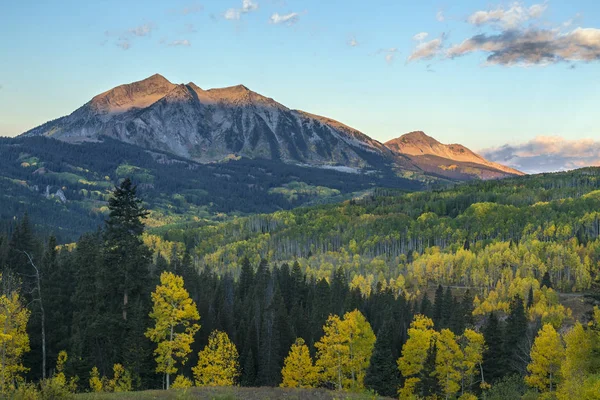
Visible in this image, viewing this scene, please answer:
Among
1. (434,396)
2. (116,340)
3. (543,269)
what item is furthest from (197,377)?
(543,269)

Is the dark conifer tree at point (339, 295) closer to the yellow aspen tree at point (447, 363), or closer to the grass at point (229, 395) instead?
the yellow aspen tree at point (447, 363)

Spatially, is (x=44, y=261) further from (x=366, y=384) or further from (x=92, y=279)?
(x=366, y=384)

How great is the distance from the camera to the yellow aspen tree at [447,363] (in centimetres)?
6256

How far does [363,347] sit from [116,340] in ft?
92.1

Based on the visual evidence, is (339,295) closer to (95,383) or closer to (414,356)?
(414,356)

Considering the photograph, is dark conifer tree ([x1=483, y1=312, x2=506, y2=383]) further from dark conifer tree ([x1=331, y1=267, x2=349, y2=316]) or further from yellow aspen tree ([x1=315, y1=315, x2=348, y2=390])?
dark conifer tree ([x1=331, y1=267, x2=349, y2=316])

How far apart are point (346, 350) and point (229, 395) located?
29066 millimetres

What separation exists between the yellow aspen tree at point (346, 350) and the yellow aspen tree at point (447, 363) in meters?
8.71

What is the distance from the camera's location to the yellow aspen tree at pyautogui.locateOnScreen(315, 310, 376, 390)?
59.6 metres

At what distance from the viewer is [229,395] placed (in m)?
32.6

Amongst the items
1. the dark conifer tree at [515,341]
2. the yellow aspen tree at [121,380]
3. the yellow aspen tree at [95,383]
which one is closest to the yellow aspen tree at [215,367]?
the yellow aspen tree at [121,380]

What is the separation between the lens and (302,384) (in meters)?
62.7

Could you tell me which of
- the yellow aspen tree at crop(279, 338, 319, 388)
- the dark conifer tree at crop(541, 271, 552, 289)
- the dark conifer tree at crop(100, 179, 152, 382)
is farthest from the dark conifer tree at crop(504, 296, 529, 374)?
the dark conifer tree at crop(541, 271, 552, 289)

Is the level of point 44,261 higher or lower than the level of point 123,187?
lower
